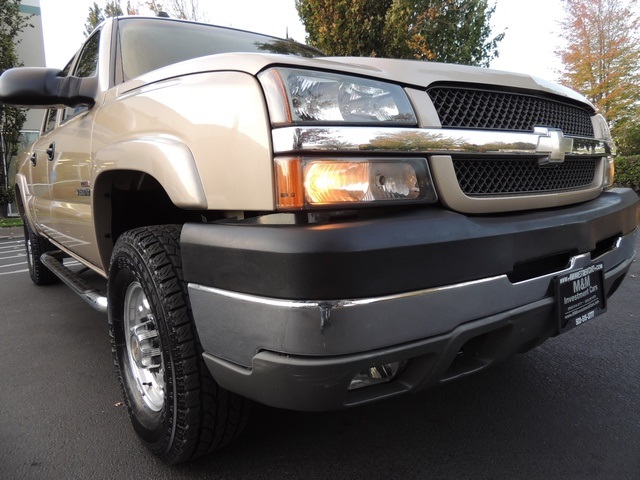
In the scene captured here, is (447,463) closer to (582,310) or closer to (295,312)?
(582,310)

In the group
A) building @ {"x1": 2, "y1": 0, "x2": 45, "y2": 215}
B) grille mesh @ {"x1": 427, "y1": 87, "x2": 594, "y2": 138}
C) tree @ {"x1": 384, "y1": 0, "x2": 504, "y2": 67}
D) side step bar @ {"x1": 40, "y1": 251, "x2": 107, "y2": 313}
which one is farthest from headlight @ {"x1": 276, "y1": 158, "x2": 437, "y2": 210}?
building @ {"x1": 2, "y1": 0, "x2": 45, "y2": 215}

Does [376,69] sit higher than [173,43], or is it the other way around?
[173,43]

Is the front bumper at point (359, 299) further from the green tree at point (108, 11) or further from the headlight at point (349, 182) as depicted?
the green tree at point (108, 11)

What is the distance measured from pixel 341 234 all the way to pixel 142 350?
1241mm

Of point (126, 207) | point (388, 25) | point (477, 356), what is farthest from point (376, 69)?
point (388, 25)

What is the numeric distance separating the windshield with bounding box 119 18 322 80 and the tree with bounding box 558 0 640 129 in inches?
700

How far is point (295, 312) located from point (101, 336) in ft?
8.86

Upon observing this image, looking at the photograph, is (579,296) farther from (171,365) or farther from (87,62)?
(87,62)

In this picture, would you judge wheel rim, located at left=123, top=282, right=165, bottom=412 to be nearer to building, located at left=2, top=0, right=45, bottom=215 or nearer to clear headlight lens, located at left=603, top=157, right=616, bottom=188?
clear headlight lens, located at left=603, top=157, right=616, bottom=188

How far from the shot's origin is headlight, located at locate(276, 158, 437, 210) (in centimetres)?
127

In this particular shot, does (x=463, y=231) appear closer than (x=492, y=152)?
Yes

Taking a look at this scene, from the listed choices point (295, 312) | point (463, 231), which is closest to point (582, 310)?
point (463, 231)

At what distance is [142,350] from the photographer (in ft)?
6.66

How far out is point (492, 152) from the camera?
5.14 ft
